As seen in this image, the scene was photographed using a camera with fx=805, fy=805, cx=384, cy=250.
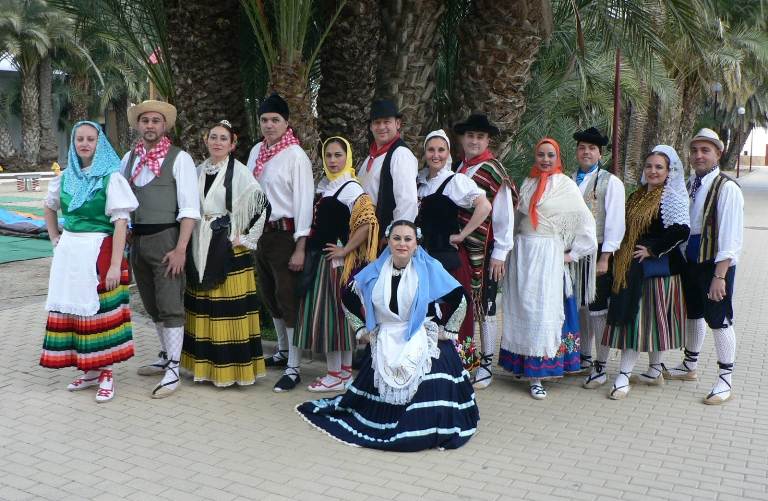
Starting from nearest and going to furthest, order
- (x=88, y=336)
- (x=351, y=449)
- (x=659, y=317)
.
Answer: (x=351, y=449)
(x=88, y=336)
(x=659, y=317)

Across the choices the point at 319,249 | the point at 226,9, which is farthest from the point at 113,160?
the point at 226,9

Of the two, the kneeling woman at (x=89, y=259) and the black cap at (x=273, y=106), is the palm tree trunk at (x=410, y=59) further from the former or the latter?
the kneeling woman at (x=89, y=259)

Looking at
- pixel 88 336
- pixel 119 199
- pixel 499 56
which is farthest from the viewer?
pixel 499 56

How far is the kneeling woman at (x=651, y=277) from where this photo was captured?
5.56 meters

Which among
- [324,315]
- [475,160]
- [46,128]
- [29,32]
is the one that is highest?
[29,32]

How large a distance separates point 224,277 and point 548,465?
245cm

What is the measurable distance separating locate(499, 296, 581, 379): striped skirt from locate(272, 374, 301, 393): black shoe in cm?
152

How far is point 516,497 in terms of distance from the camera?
13.2 feet

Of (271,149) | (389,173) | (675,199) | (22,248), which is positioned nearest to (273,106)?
(271,149)

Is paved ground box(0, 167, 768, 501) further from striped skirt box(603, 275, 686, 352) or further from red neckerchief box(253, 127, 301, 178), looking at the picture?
red neckerchief box(253, 127, 301, 178)

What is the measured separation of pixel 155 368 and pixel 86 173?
1639mm

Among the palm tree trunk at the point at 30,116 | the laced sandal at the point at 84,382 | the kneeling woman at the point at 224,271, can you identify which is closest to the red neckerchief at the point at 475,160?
the kneeling woman at the point at 224,271

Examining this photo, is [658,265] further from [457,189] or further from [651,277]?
[457,189]

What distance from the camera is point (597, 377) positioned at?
19.6 feet
